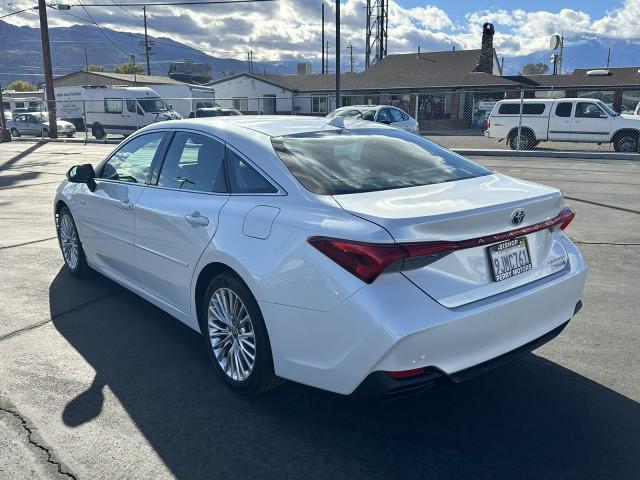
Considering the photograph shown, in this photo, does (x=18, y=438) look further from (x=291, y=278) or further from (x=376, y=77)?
(x=376, y=77)

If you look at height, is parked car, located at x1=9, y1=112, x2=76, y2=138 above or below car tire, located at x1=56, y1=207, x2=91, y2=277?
above

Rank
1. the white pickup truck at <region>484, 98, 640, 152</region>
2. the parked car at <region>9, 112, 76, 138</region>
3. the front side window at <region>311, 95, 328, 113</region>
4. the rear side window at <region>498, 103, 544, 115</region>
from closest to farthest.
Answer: the white pickup truck at <region>484, 98, 640, 152</region> < the rear side window at <region>498, 103, 544, 115</region> < the parked car at <region>9, 112, 76, 138</region> < the front side window at <region>311, 95, 328, 113</region>

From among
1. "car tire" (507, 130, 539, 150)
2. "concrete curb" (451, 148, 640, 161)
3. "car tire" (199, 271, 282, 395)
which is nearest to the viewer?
"car tire" (199, 271, 282, 395)

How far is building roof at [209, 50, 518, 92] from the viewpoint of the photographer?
132 ft

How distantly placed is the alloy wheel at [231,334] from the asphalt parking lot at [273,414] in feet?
0.59

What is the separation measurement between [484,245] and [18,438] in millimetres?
2586

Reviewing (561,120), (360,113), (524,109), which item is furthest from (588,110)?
(360,113)

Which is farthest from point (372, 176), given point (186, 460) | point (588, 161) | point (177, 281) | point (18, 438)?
point (588, 161)

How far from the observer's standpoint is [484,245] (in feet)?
9.01

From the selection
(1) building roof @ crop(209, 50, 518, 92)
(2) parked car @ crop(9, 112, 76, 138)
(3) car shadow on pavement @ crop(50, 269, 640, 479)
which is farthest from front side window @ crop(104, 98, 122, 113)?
(3) car shadow on pavement @ crop(50, 269, 640, 479)

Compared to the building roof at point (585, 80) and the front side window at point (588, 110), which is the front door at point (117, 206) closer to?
the front side window at point (588, 110)

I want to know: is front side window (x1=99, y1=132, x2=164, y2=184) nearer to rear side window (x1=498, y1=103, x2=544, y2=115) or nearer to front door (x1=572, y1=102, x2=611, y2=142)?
rear side window (x1=498, y1=103, x2=544, y2=115)

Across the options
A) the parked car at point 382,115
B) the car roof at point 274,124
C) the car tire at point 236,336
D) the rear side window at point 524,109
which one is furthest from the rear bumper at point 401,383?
the rear side window at point 524,109

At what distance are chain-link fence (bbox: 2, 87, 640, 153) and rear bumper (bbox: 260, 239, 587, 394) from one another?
16.8 metres
